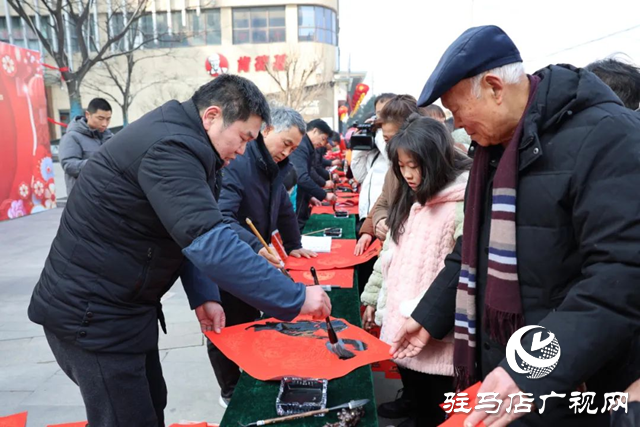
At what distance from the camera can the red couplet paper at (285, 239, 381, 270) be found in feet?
8.10

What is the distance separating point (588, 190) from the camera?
0.91m

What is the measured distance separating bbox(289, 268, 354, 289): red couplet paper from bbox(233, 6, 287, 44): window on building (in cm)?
2320

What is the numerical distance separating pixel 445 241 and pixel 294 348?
0.65 meters

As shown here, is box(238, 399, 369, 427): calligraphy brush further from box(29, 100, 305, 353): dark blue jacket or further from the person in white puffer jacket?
the person in white puffer jacket

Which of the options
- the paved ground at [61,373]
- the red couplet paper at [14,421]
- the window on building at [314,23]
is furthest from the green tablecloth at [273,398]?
the window on building at [314,23]

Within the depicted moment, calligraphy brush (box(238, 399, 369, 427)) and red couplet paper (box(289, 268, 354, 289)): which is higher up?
calligraphy brush (box(238, 399, 369, 427))

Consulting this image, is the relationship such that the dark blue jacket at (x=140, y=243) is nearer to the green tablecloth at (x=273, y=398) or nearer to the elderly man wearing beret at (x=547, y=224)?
the green tablecloth at (x=273, y=398)

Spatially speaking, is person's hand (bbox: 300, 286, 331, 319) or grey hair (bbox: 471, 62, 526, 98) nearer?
grey hair (bbox: 471, 62, 526, 98)

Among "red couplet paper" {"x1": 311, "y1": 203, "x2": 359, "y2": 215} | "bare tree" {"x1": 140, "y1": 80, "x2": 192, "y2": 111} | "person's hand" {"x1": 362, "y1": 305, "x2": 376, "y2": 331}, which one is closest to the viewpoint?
"person's hand" {"x1": 362, "y1": 305, "x2": 376, "y2": 331}

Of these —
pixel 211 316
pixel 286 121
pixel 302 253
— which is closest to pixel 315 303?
pixel 211 316

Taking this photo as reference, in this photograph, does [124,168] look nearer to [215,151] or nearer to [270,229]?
[215,151]

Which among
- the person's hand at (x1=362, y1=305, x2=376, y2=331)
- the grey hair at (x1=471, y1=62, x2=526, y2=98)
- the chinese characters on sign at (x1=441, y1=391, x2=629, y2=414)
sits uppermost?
the grey hair at (x1=471, y1=62, x2=526, y2=98)

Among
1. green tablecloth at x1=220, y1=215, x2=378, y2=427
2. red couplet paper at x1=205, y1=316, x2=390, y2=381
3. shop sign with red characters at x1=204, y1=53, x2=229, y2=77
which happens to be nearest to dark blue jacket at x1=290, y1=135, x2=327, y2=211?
red couplet paper at x1=205, y1=316, x2=390, y2=381

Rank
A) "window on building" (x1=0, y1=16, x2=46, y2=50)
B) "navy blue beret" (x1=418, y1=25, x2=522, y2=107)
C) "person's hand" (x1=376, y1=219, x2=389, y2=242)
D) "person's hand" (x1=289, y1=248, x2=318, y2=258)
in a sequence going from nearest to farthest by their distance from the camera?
1. "navy blue beret" (x1=418, y1=25, x2=522, y2=107)
2. "person's hand" (x1=376, y1=219, x2=389, y2=242)
3. "person's hand" (x1=289, y1=248, x2=318, y2=258)
4. "window on building" (x1=0, y1=16, x2=46, y2=50)
